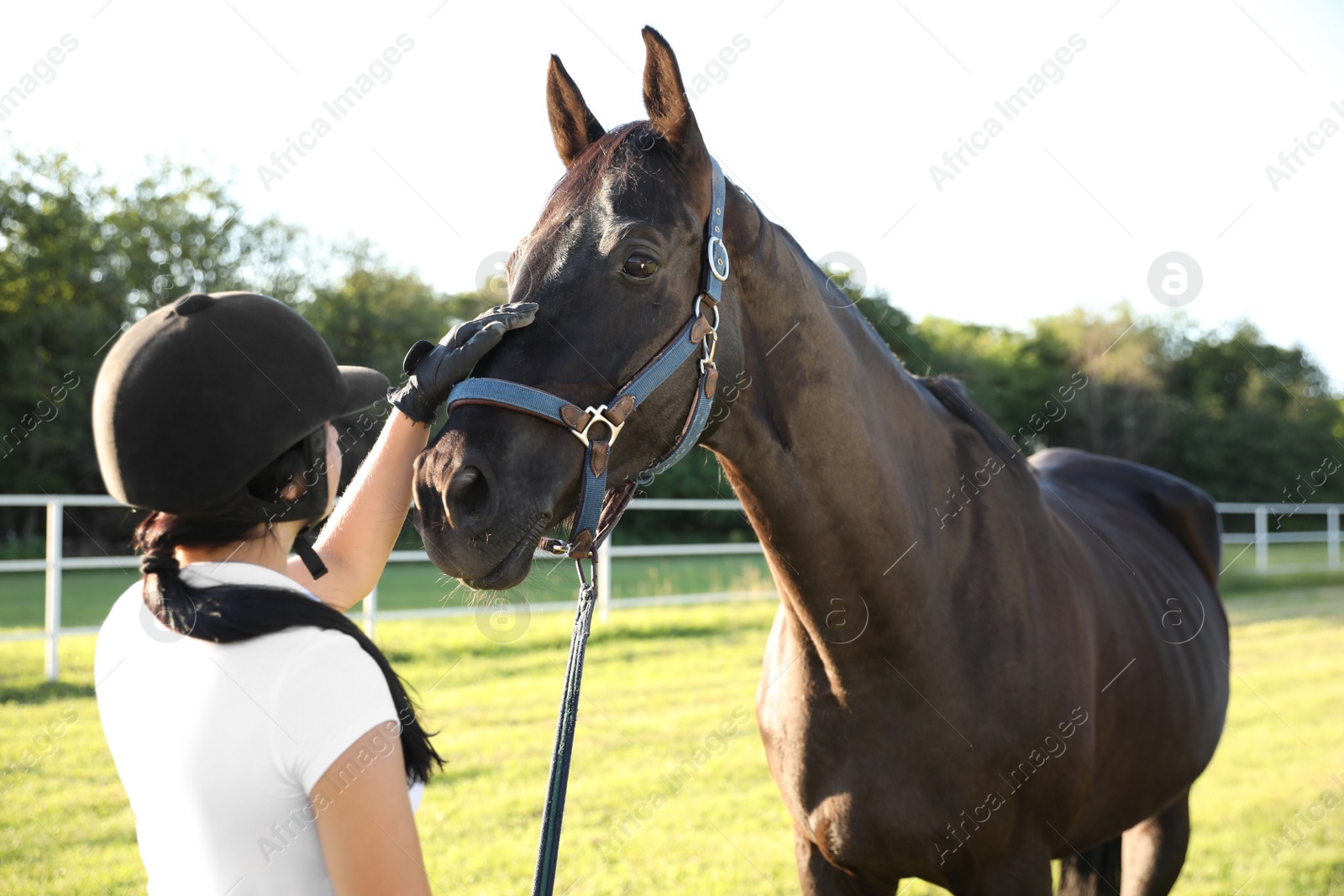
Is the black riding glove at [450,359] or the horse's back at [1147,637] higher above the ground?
the black riding glove at [450,359]

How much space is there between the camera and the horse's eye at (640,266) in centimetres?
167

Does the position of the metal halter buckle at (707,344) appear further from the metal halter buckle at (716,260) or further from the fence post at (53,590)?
the fence post at (53,590)

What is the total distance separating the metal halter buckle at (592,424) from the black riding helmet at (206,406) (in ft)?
1.72

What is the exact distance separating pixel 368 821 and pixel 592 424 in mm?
800

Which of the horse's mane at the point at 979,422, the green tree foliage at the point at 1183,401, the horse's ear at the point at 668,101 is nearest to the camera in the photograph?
Result: the horse's ear at the point at 668,101

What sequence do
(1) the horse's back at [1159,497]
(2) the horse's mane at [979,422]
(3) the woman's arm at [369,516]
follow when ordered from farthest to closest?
(1) the horse's back at [1159,497], (2) the horse's mane at [979,422], (3) the woman's arm at [369,516]

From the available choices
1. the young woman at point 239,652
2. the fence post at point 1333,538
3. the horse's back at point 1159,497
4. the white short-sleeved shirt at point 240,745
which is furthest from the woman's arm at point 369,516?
the fence post at point 1333,538

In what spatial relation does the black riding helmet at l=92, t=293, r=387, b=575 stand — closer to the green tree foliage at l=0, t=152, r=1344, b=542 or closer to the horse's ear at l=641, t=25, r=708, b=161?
the horse's ear at l=641, t=25, r=708, b=161

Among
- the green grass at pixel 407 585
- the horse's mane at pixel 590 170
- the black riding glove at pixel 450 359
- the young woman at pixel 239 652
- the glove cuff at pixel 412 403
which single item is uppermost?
the horse's mane at pixel 590 170

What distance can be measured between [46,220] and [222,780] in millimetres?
27661

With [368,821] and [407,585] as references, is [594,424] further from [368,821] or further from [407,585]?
[407,585]

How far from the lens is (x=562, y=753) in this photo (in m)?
1.57

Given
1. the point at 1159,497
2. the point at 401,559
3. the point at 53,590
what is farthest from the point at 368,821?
the point at 401,559

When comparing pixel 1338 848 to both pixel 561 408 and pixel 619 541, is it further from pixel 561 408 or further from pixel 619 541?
pixel 619 541
